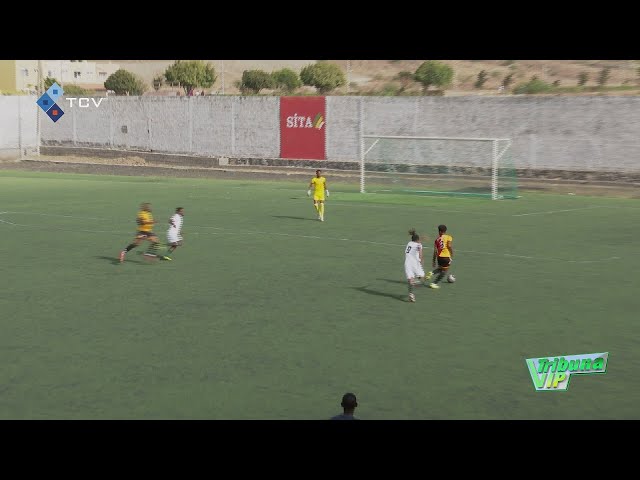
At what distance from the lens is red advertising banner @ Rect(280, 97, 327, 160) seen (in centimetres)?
5478

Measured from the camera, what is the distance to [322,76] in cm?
9162

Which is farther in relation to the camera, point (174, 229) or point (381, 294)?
point (174, 229)

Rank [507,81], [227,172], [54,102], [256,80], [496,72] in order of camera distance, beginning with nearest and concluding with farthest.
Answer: [227,172]
[54,102]
[507,81]
[496,72]
[256,80]

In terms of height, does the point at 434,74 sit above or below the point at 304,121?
above

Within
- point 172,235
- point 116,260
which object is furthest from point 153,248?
point 116,260

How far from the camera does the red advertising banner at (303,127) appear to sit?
54781 millimetres

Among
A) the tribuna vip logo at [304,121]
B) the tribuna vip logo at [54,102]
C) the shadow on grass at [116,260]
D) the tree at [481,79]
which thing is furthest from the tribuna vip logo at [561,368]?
the tree at [481,79]

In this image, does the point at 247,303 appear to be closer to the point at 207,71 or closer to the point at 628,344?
the point at 628,344

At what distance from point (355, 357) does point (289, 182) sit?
35.7 metres

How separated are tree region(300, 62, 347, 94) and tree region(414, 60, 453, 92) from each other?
1189cm

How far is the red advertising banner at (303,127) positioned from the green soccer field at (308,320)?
24.6 m

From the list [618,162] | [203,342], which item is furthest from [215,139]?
[203,342]

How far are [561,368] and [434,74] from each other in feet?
239

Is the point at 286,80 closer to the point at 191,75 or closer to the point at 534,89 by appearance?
the point at 191,75
